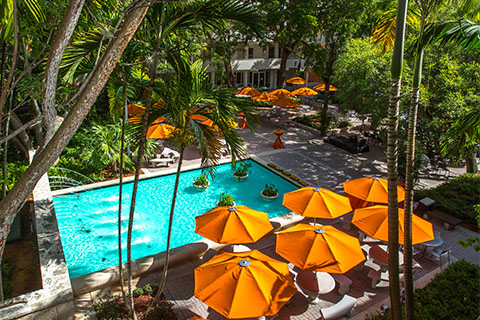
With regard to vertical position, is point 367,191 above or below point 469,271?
above

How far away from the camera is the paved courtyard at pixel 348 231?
8906mm

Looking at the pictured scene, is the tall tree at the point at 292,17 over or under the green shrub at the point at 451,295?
over

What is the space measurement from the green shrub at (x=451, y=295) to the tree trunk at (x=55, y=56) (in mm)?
8532

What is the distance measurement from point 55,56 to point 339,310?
7516 mm

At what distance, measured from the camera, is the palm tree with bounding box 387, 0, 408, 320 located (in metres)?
5.40

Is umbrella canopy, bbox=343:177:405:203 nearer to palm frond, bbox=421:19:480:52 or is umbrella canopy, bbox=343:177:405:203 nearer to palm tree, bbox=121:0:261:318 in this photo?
palm frond, bbox=421:19:480:52

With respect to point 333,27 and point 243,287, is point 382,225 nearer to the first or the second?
point 243,287

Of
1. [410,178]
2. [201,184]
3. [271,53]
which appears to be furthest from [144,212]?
[271,53]

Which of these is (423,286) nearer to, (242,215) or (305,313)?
(305,313)

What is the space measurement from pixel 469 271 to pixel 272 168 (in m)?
9.43

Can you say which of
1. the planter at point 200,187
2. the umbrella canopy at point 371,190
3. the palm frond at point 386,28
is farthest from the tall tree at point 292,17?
the palm frond at point 386,28

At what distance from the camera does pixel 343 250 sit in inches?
343

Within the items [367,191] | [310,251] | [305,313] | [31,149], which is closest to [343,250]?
[310,251]

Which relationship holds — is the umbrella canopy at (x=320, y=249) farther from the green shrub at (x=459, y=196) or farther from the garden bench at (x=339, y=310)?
the green shrub at (x=459, y=196)
